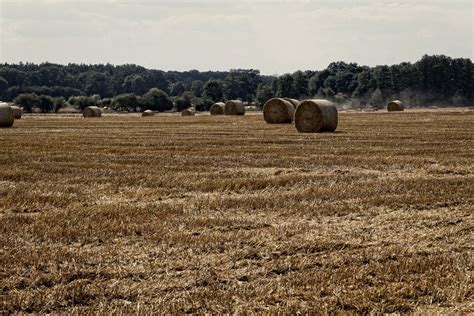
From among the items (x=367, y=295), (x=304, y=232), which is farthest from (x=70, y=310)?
(x=304, y=232)

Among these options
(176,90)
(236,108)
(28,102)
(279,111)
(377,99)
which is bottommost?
(377,99)

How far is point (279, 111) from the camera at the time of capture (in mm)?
34844

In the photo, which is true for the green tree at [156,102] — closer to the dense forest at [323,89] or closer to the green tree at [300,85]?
the dense forest at [323,89]

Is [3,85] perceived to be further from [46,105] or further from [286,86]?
[286,86]

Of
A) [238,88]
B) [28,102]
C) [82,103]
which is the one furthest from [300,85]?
[28,102]

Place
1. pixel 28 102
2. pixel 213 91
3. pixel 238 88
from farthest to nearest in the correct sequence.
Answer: pixel 238 88, pixel 213 91, pixel 28 102

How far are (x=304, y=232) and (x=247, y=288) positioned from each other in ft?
7.68

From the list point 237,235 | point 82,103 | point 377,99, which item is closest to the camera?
point 237,235

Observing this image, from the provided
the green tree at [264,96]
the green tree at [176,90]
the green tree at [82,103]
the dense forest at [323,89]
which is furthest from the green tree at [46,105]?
the green tree at [176,90]

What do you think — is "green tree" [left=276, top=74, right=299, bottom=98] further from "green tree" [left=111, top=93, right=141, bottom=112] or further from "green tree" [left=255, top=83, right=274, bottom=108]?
"green tree" [left=111, top=93, right=141, bottom=112]

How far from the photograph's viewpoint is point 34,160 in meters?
16.2

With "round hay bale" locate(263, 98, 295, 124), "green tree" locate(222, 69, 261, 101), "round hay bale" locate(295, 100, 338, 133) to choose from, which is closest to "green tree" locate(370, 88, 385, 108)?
"green tree" locate(222, 69, 261, 101)

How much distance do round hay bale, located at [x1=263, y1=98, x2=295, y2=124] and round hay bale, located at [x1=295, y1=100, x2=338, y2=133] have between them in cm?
710

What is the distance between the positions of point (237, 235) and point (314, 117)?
19.2 m
